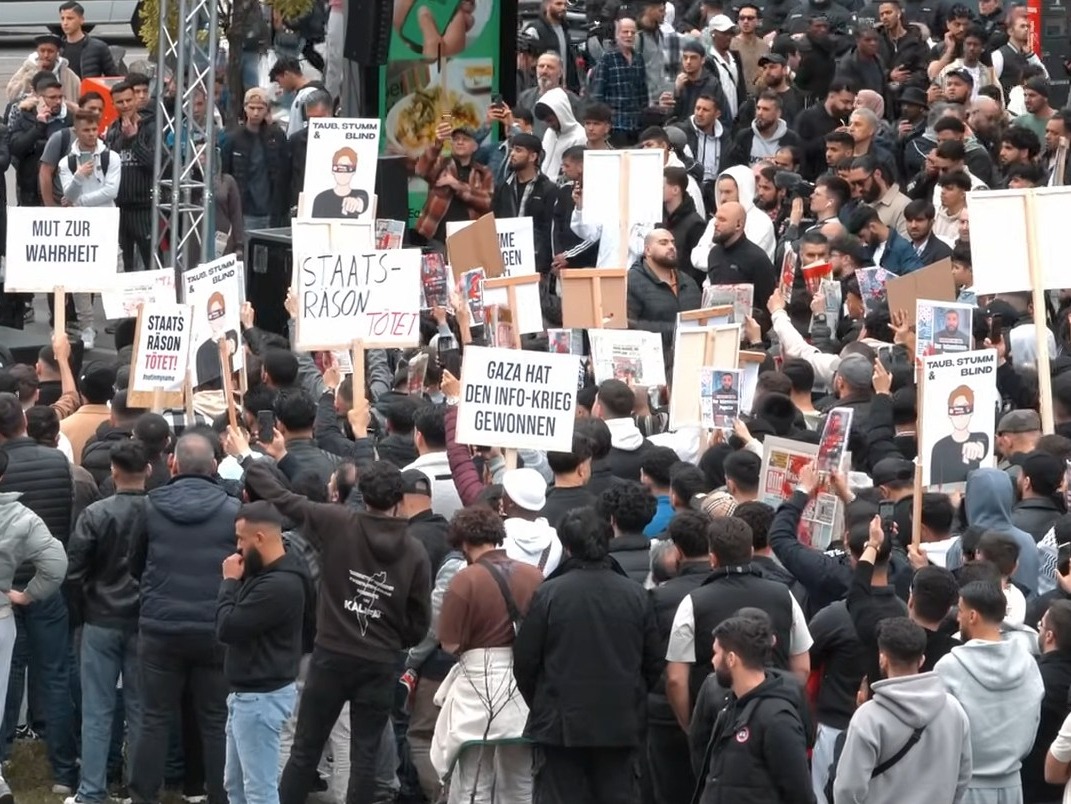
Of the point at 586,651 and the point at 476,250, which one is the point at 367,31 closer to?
the point at 476,250

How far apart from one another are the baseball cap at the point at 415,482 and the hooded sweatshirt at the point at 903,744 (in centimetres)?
255

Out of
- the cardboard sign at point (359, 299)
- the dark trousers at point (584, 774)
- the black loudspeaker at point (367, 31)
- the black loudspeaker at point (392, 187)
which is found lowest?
the dark trousers at point (584, 774)

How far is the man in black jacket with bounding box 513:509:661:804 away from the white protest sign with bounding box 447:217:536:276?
5.35m

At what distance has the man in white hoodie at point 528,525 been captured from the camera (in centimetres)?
869

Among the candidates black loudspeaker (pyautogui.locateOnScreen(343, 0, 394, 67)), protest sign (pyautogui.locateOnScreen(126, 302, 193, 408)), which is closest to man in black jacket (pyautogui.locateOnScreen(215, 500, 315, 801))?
protest sign (pyautogui.locateOnScreen(126, 302, 193, 408))

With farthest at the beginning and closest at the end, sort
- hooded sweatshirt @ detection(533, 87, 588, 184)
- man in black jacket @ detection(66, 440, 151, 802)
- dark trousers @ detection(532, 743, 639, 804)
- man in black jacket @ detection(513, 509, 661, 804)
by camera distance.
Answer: hooded sweatshirt @ detection(533, 87, 588, 184)
man in black jacket @ detection(66, 440, 151, 802)
dark trousers @ detection(532, 743, 639, 804)
man in black jacket @ detection(513, 509, 661, 804)

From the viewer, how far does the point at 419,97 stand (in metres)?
18.4

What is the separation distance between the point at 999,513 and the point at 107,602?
3714mm

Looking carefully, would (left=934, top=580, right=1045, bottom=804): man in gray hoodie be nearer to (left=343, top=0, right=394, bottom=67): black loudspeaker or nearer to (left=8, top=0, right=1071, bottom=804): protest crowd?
(left=8, top=0, right=1071, bottom=804): protest crowd

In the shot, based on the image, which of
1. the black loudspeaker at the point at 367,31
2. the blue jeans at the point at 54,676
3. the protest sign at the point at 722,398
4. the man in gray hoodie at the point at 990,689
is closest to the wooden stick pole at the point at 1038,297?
the protest sign at the point at 722,398

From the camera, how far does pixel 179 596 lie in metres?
8.82

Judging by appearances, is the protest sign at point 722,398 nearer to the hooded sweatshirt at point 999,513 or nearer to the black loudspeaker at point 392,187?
the hooded sweatshirt at point 999,513

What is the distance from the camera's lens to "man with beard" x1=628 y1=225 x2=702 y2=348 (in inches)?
522

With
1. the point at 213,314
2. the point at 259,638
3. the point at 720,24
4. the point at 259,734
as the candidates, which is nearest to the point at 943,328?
the point at 213,314
